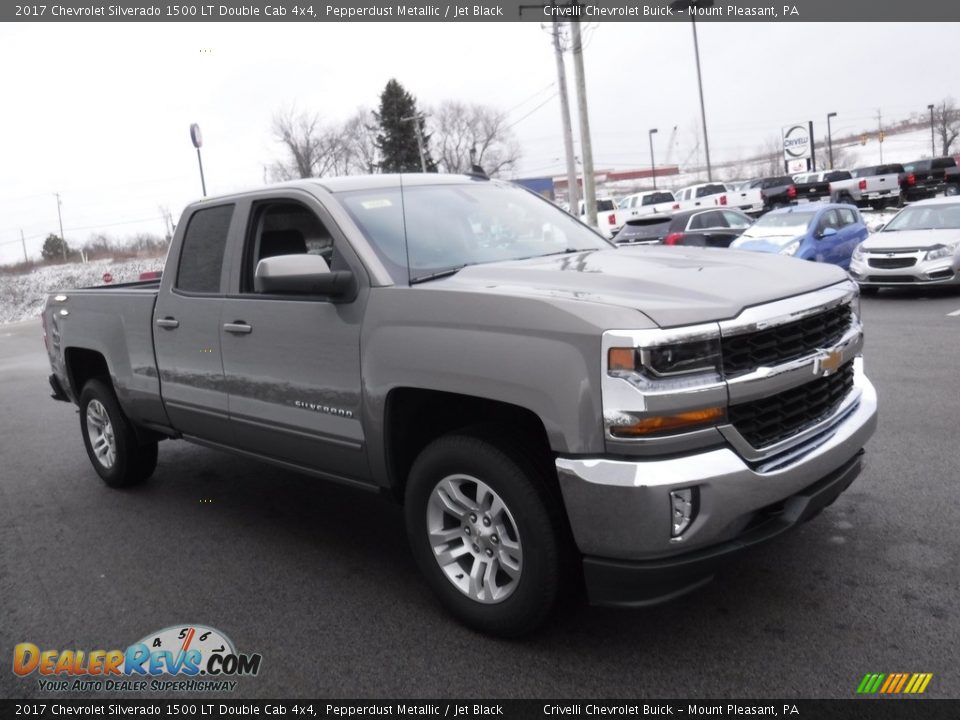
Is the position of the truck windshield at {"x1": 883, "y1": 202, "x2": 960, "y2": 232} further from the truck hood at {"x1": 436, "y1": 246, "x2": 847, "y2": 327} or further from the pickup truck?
the pickup truck

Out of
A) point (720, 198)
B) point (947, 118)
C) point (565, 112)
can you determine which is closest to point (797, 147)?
point (720, 198)

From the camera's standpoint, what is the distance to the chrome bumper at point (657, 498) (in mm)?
2781

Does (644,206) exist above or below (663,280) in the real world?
above

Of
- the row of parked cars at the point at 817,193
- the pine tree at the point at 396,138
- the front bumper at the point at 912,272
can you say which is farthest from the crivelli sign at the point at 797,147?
the front bumper at the point at 912,272

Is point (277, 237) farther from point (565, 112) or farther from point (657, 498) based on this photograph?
point (565, 112)

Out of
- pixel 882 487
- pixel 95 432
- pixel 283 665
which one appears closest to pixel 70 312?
pixel 95 432

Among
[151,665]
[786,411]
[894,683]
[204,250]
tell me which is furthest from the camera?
[204,250]

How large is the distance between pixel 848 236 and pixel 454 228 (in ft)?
44.5

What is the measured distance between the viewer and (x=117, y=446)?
227 inches

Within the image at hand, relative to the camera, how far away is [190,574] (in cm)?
431

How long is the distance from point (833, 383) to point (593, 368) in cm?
132

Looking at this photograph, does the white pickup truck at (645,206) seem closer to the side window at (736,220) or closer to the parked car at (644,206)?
the parked car at (644,206)

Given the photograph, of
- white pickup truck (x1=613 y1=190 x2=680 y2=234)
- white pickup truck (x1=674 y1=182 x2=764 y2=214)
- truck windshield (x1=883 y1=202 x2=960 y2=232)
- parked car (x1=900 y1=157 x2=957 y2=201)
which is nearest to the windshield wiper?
truck windshield (x1=883 y1=202 x2=960 y2=232)

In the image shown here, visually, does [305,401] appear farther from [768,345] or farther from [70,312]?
[70,312]
